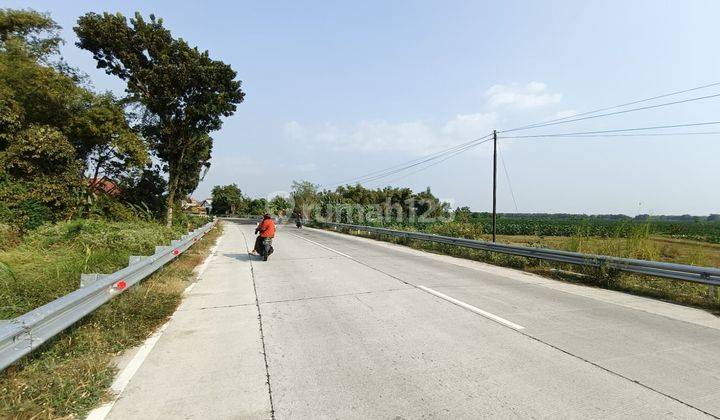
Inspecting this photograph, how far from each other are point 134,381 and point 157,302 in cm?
297

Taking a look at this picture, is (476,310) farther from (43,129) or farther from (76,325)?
(43,129)

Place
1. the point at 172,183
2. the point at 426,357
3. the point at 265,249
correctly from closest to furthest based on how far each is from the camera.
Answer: the point at 426,357 < the point at 265,249 < the point at 172,183

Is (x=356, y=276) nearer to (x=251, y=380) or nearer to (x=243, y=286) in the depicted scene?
(x=243, y=286)

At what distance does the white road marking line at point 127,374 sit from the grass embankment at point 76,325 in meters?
0.08

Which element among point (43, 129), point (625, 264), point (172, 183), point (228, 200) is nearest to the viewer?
point (625, 264)

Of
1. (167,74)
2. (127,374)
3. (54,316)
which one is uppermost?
(167,74)

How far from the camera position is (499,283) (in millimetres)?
9258

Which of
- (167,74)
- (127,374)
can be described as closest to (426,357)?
(127,374)

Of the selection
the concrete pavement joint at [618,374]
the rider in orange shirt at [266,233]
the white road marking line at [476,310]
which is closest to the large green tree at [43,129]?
the rider in orange shirt at [266,233]

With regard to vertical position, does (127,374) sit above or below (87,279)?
below

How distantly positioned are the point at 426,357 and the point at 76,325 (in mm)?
4622

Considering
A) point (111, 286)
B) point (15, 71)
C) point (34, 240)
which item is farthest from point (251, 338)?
point (15, 71)

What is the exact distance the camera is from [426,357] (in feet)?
14.6

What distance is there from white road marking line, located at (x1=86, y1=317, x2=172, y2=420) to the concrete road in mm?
61
